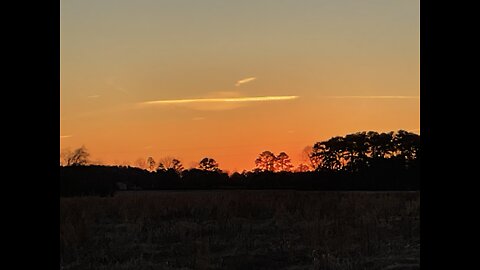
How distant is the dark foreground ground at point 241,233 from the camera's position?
754cm

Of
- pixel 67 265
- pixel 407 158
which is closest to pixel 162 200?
pixel 67 265

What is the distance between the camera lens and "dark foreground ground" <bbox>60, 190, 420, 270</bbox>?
7535 millimetres

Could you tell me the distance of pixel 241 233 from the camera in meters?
9.88

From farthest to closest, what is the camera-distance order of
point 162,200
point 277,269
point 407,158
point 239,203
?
1. point 407,158
2. point 162,200
3. point 239,203
4. point 277,269
